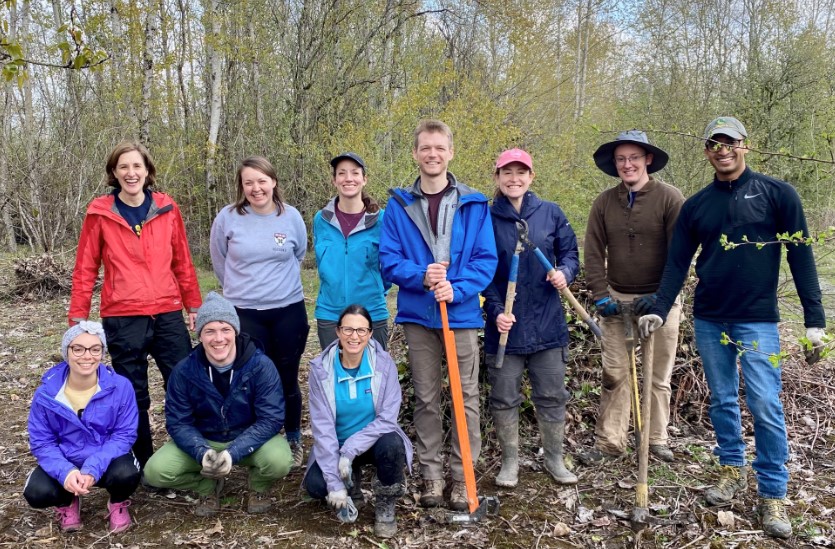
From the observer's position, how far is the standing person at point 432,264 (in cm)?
349

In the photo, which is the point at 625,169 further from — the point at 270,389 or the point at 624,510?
the point at 270,389

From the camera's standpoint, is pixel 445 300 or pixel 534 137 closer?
pixel 445 300

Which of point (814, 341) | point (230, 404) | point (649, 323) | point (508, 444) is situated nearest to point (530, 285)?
point (649, 323)

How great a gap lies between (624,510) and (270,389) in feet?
7.16

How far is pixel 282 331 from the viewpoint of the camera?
4031 mm

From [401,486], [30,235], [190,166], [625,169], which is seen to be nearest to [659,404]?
[625,169]

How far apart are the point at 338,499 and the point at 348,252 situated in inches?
57.8

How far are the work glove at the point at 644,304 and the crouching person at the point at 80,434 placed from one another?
10.3ft

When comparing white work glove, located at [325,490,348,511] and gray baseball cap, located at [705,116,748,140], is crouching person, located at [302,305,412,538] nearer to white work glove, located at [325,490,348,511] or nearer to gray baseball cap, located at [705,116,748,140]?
white work glove, located at [325,490,348,511]

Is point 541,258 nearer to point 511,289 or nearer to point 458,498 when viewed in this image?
point 511,289

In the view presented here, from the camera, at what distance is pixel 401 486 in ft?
11.3

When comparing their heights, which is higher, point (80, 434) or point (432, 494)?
point (80, 434)

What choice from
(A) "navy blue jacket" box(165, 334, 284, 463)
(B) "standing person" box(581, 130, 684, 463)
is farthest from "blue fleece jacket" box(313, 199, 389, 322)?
(B) "standing person" box(581, 130, 684, 463)

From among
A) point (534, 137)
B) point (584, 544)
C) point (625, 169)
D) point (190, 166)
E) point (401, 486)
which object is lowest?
point (584, 544)
